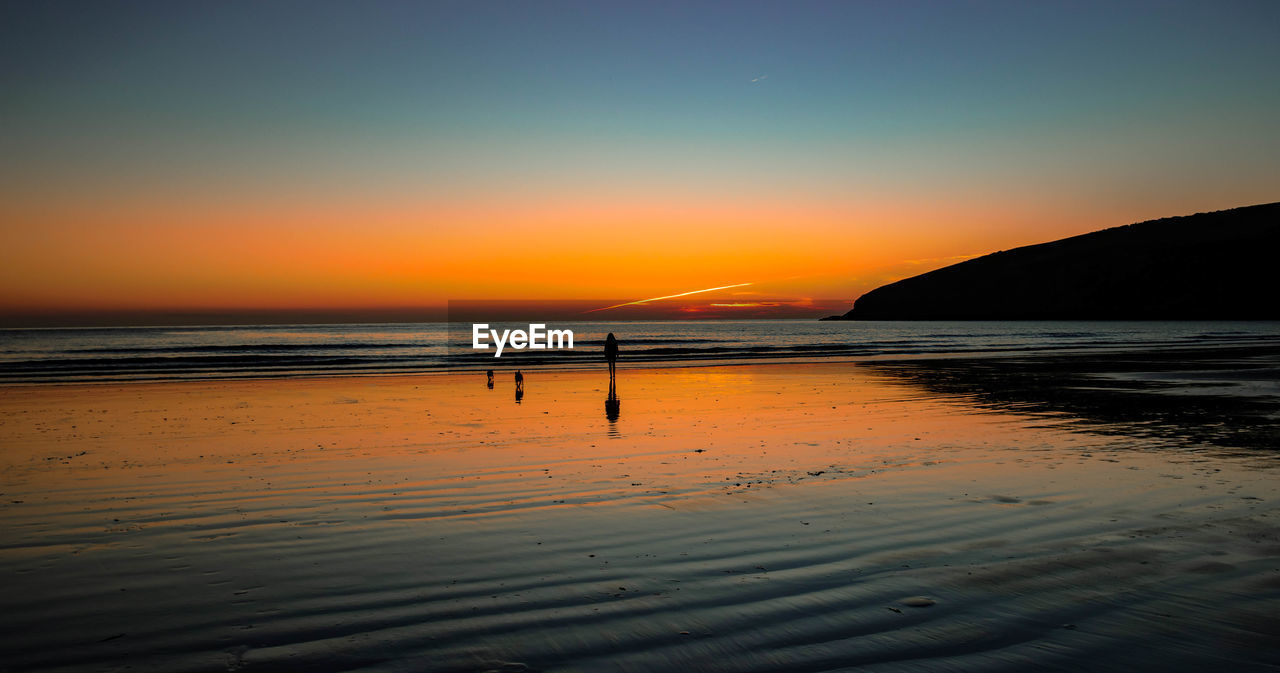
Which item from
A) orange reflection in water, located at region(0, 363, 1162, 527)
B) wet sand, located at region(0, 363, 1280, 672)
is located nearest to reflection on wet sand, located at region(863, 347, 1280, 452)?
wet sand, located at region(0, 363, 1280, 672)

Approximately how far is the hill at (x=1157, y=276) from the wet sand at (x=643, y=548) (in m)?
178

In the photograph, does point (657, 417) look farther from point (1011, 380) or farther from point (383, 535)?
point (1011, 380)

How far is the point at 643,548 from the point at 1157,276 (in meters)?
198

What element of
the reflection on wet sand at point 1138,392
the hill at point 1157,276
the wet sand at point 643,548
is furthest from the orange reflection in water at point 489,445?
the hill at point 1157,276

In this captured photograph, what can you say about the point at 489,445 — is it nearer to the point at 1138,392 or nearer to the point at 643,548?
the point at 643,548

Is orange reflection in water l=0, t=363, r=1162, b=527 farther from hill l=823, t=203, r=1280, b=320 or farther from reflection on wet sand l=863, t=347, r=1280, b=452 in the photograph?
hill l=823, t=203, r=1280, b=320

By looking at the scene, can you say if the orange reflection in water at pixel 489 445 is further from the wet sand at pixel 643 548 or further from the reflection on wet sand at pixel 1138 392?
the reflection on wet sand at pixel 1138 392

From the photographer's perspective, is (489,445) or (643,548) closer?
(643,548)

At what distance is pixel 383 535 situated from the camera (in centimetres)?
701

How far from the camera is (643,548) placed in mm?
6504

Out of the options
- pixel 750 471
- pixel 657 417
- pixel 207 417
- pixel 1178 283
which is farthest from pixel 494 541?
pixel 1178 283

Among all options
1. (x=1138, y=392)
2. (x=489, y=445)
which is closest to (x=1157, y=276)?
(x=1138, y=392)

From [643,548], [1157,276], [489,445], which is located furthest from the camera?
[1157,276]

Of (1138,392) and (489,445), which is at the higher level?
(489,445)
